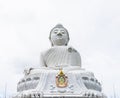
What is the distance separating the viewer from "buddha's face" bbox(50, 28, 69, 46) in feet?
92.4

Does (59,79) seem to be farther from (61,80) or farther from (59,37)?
(59,37)

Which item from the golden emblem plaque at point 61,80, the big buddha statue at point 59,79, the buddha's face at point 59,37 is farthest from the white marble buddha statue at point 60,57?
the golden emblem plaque at point 61,80

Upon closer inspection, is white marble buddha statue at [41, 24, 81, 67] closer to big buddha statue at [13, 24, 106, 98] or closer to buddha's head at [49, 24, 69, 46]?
big buddha statue at [13, 24, 106, 98]

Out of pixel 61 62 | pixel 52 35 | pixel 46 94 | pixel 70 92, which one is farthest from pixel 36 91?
pixel 52 35

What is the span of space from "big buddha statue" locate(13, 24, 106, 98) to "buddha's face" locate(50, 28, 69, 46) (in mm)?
677

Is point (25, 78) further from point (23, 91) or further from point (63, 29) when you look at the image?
point (63, 29)

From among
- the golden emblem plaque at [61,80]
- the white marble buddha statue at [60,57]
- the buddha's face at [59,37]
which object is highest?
the buddha's face at [59,37]

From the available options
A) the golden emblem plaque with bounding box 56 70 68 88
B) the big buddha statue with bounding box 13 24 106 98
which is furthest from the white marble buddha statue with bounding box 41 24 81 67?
the golden emblem plaque with bounding box 56 70 68 88

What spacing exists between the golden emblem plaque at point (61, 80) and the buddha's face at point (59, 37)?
464 cm

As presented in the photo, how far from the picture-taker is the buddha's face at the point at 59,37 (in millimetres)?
28158

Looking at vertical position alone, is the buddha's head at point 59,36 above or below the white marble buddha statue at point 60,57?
above

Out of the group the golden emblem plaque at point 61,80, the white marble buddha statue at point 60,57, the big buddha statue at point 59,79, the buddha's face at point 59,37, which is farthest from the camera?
the buddha's face at point 59,37

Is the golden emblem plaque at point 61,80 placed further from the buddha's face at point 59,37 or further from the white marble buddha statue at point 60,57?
the buddha's face at point 59,37

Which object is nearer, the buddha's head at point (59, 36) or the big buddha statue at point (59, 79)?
the big buddha statue at point (59, 79)
